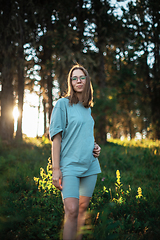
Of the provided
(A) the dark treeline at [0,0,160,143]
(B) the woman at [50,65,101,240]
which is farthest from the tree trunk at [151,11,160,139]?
(B) the woman at [50,65,101,240]

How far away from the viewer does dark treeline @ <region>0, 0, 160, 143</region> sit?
11.1 m

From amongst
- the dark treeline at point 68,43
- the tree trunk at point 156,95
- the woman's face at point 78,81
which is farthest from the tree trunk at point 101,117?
the woman's face at point 78,81

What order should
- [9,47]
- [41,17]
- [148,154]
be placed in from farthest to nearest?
[41,17] → [9,47] → [148,154]

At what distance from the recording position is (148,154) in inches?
314

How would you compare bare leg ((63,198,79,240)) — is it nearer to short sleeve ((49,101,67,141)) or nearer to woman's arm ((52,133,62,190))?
woman's arm ((52,133,62,190))

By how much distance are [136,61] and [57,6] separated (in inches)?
269

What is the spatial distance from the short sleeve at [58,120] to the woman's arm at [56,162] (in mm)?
67

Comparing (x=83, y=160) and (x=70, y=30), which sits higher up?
(x=70, y=30)

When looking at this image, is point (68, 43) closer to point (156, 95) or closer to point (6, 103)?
point (6, 103)

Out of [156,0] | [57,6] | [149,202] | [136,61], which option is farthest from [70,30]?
[149,202]

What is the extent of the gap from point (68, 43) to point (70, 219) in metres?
11.3

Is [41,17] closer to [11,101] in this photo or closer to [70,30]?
[70,30]

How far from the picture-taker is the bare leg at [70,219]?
2.12 meters

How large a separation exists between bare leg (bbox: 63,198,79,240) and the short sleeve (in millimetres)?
753
